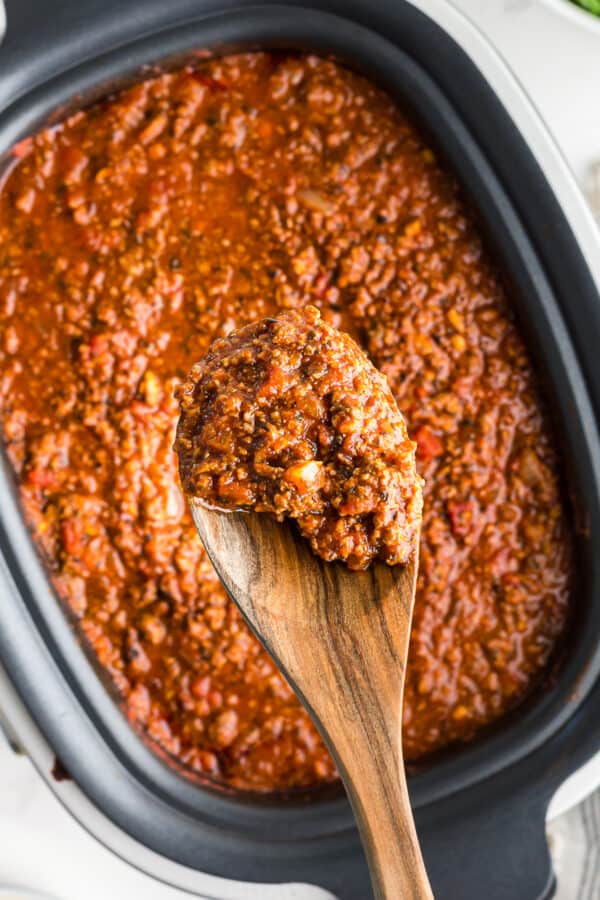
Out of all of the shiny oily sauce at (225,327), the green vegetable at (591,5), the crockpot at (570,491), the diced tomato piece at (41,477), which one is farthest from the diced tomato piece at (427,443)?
→ the green vegetable at (591,5)

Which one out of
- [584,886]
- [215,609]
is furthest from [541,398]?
[584,886]

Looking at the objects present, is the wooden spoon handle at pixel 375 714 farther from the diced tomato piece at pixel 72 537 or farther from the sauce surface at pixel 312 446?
the diced tomato piece at pixel 72 537

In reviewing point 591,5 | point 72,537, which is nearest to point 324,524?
point 72,537

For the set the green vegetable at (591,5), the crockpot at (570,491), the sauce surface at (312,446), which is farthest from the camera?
the green vegetable at (591,5)

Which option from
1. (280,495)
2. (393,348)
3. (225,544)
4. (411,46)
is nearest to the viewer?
(280,495)

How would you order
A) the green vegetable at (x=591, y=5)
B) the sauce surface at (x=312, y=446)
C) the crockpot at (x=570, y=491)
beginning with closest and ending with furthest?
the sauce surface at (x=312, y=446)
the crockpot at (x=570, y=491)
the green vegetable at (x=591, y=5)

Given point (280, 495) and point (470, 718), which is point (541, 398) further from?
point (280, 495)
